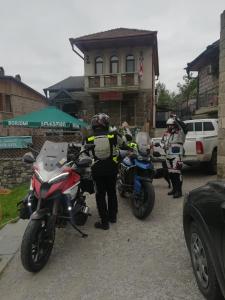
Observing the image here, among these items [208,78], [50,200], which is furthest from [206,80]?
[50,200]

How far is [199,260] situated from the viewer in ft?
8.85

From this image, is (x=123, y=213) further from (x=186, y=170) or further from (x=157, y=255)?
(x=186, y=170)

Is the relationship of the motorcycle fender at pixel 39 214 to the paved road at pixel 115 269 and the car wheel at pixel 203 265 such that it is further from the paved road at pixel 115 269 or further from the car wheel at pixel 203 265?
the car wheel at pixel 203 265

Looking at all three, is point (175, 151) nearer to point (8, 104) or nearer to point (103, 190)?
→ point (103, 190)

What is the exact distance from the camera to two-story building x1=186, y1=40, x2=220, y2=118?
17.0 m

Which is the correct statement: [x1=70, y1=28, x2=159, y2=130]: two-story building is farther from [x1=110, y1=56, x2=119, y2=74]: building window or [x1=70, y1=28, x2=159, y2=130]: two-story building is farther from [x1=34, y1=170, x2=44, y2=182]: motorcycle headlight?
[x1=34, y1=170, x2=44, y2=182]: motorcycle headlight

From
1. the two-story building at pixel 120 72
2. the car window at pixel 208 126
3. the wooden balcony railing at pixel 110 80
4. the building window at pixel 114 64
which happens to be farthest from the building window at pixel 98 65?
the car window at pixel 208 126

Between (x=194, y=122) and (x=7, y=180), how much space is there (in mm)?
8017

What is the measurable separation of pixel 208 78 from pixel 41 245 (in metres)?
19.2

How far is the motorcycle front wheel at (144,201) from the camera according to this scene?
468 cm

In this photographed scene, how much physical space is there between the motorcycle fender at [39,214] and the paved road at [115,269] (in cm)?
66

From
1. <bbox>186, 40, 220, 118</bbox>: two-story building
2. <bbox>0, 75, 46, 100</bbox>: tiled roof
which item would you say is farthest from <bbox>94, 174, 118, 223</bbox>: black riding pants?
<bbox>0, 75, 46, 100</bbox>: tiled roof

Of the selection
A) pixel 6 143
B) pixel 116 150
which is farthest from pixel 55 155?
pixel 6 143

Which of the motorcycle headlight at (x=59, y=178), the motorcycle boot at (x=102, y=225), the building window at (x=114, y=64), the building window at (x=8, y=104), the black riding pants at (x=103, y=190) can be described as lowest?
the motorcycle boot at (x=102, y=225)
